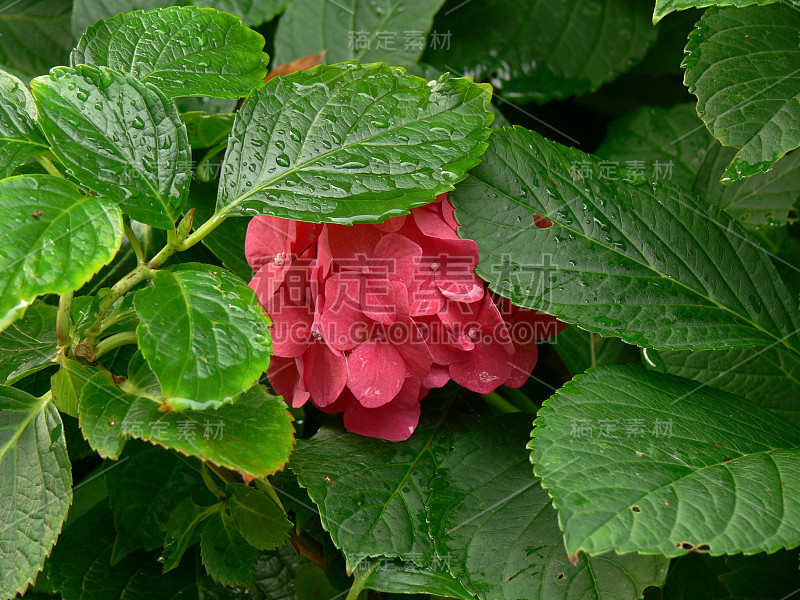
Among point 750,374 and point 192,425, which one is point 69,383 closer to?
point 192,425

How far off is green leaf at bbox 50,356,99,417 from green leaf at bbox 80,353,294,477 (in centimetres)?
2

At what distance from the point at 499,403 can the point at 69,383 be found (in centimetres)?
40

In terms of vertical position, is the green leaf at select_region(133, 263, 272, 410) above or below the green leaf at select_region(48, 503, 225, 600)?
above

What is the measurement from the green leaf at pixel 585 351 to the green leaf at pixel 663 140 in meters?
0.28

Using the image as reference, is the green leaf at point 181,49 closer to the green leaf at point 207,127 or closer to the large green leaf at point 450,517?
the green leaf at point 207,127

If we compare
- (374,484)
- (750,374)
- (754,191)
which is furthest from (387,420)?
(754,191)

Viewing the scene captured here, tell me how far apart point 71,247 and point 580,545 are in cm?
36

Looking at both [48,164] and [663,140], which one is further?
[663,140]

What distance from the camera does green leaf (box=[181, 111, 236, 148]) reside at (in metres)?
0.66

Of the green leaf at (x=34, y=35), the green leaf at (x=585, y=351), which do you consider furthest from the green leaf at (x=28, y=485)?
the green leaf at (x=34, y=35)

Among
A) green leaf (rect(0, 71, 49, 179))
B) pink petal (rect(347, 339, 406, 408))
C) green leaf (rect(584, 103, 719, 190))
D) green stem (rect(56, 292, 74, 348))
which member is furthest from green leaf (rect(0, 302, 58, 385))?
green leaf (rect(584, 103, 719, 190))

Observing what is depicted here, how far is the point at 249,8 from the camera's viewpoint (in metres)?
0.89

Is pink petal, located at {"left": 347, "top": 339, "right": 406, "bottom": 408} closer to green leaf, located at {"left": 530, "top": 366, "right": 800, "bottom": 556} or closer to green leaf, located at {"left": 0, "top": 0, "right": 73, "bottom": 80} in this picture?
green leaf, located at {"left": 530, "top": 366, "right": 800, "bottom": 556}

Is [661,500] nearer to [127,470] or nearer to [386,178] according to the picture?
[386,178]
